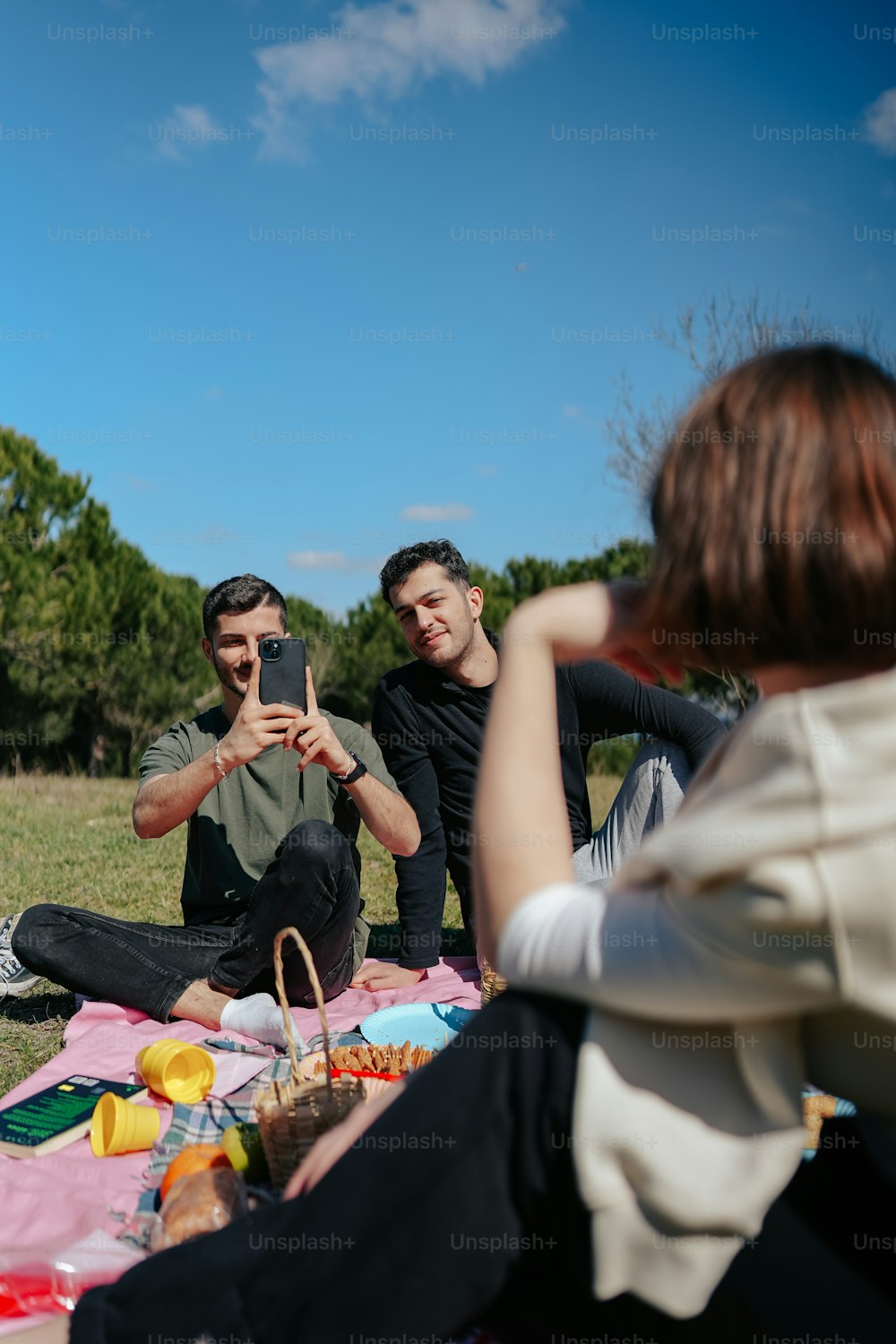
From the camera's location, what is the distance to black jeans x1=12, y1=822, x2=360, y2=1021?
3311 mm

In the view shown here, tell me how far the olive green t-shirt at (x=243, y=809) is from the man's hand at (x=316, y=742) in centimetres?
22

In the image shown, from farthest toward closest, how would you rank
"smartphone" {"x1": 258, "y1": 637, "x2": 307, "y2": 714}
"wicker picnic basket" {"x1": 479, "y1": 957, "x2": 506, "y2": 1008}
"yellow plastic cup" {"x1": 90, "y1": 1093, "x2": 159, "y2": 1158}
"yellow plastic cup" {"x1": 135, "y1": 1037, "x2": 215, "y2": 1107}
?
"smartphone" {"x1": 258, "y1": 637, "x2": 307, "y2": 714}, "wicker picnic basket" {"x1": 479, "y1": 957, "x2": 506, "y2": 1008}, "yellow plastic cup" {"x1": 135, "y1": 1037, "x2": 215, "y2": 1107}, "yellow plastic cup" {"x1": 90, "y1": 1093, "x2": 159, "y2": 1158}

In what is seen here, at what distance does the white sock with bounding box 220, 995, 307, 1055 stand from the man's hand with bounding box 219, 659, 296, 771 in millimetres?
754

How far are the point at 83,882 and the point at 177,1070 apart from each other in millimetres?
3797

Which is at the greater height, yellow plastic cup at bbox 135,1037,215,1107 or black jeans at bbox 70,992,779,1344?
black jeans at bbox 70,992,779,1344

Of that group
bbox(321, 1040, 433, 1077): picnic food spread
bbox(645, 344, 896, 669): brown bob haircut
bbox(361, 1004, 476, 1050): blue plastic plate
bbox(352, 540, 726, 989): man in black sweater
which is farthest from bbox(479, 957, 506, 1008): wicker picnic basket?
bbox(645, 344, 896, 669): brown bob haircut

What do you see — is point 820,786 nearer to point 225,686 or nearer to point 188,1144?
point 188,1144

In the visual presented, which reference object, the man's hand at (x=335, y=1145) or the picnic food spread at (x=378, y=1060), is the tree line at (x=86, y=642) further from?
the man's hand at (x=335, y=1145)

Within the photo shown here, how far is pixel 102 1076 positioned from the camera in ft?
9.62

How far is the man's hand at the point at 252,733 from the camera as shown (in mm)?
3230

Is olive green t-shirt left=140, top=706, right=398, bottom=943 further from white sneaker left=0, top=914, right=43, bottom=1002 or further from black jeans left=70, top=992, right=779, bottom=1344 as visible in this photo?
black jeans left=70, top=992, right=779, bottom=1344

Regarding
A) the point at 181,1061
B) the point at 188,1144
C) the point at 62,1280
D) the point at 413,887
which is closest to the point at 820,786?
the point at 62,1280

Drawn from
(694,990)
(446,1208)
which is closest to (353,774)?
(446,1208)

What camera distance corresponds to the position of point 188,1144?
2.42 m
